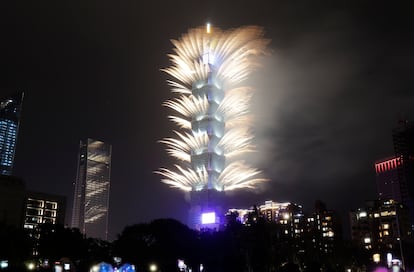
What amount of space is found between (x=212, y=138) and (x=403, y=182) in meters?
116

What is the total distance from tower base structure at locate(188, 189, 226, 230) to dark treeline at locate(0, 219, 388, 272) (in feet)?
54.8

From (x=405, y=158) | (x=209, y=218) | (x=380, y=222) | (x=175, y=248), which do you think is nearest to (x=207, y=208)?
(x=209, y=218)

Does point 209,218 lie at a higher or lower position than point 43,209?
lower

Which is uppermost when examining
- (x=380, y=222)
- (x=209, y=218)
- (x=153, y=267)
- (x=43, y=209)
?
(x=43, y=209)

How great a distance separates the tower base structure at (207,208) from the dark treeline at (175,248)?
16.7 m

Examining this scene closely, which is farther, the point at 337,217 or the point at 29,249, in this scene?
the point at 337,217

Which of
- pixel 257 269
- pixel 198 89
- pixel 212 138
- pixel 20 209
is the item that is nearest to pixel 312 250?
pixel 257 269

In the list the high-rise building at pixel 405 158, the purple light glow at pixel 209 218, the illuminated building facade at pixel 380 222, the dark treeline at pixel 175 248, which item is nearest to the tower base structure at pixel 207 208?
the purple light glow at pixel 209 218

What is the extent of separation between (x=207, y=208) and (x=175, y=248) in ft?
93.0

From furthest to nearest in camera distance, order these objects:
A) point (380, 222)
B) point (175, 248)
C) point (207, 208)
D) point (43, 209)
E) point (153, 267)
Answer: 1. point (43, 209)
2. point (380, 222)
3. point (207, 208)
4. point (175, 248)
5. point (153, 267)

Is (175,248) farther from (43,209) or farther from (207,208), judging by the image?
(43,209)

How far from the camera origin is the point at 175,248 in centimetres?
7900

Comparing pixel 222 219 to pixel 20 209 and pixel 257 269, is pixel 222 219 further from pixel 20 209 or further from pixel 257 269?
pixel 20 209

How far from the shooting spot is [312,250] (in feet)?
303
